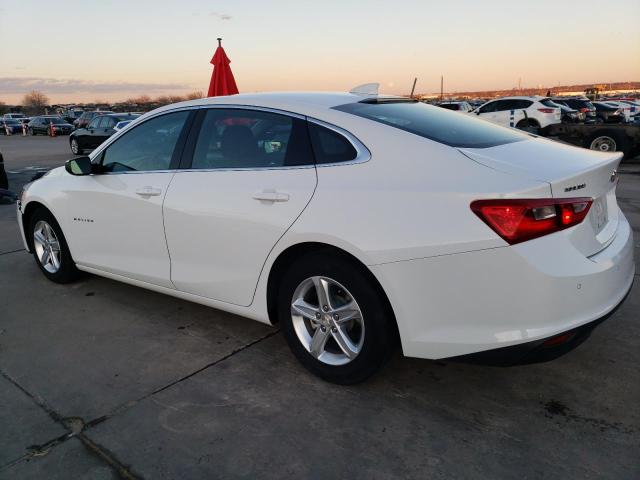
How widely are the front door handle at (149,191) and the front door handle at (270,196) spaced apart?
35.1 inches

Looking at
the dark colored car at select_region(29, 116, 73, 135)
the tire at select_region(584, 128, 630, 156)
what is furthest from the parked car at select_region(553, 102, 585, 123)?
the dark colored car at select_region(29, 116, 73, 135)

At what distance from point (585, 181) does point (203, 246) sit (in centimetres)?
216

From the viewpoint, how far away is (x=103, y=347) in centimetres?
354

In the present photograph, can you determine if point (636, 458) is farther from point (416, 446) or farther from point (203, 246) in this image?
point (203, 246)

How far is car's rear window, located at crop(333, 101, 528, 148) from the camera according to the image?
2.81m

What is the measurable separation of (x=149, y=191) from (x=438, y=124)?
1.94 meters

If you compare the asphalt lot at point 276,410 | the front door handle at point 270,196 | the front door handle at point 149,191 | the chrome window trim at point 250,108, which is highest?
the chrome window trim at point 250,108

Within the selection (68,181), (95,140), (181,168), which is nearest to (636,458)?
(181,168)

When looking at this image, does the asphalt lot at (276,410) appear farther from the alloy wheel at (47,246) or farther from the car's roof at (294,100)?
the car's roof at (294,100)

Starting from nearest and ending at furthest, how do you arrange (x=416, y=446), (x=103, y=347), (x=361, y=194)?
(x=416, y=446) → (x=361, y=194) → (x=103, y=347)

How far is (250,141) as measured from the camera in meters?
3.25

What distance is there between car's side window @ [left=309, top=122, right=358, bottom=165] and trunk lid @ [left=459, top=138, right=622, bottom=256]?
23.0 inches

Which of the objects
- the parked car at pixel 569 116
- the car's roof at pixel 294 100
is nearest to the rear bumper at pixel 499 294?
the car's roof at pixel 294 100

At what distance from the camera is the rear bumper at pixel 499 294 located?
2.27 m
